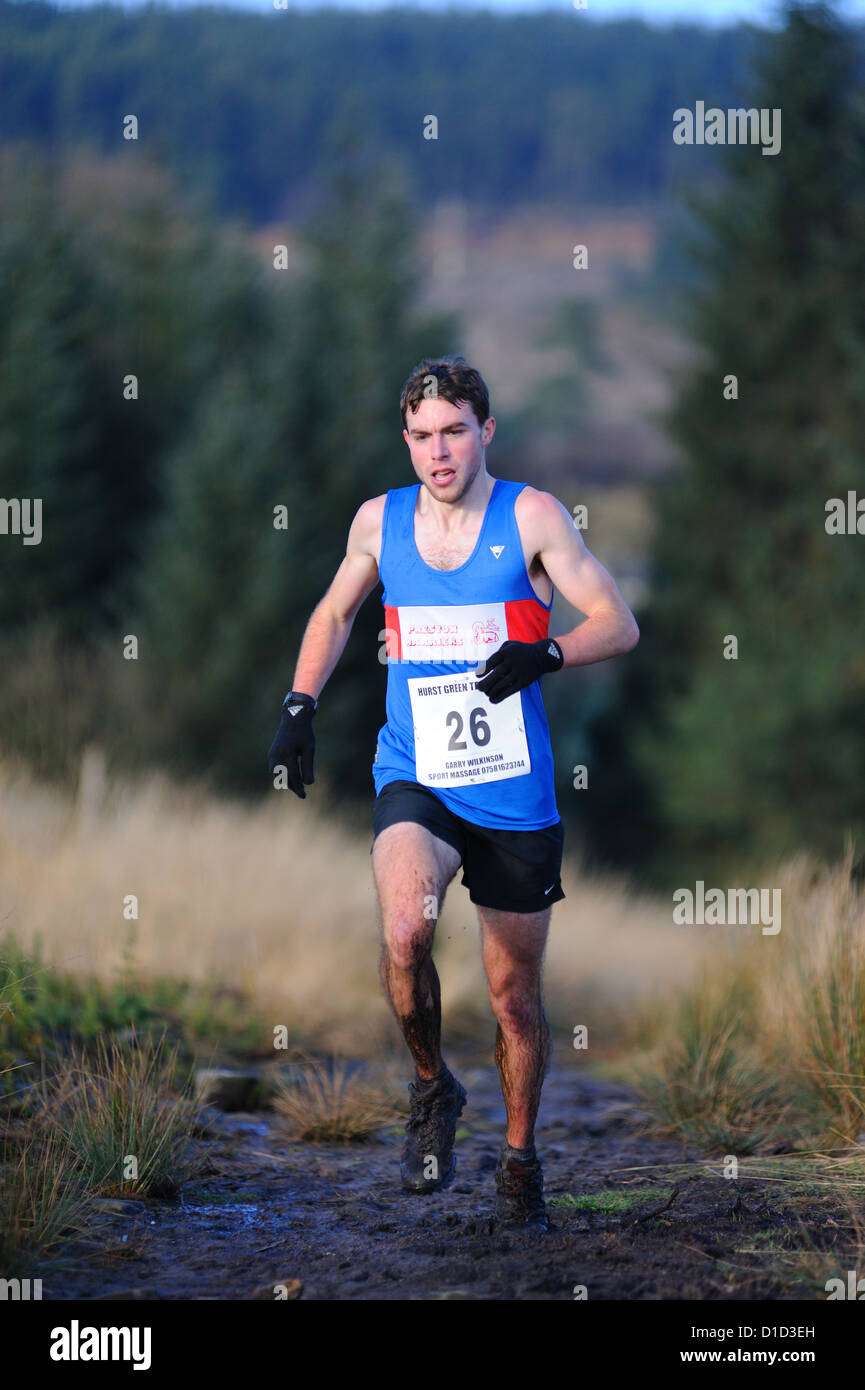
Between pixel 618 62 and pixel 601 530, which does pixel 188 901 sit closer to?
pixel 601 530

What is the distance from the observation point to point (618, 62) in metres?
97.6

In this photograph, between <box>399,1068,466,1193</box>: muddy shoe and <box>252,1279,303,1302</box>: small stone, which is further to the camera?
<box>399,1068,466,1193</box>: muddy shoe

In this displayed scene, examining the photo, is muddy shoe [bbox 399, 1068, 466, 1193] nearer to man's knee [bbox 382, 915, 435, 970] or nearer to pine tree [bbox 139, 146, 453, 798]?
man's knee [bbox 382, 915, 435, 970]

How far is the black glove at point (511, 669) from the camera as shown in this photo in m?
4.80

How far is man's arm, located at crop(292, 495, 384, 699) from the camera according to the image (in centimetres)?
545

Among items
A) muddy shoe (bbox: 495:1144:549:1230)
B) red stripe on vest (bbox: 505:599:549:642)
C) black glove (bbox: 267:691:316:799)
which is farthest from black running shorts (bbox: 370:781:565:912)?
muddy shoe (bbox: 495:1144:549:1230)

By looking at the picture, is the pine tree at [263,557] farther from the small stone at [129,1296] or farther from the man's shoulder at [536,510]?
the small stone at [129,1296]

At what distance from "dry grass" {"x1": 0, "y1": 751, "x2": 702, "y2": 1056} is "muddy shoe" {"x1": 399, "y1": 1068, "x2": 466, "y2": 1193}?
7.66 feet

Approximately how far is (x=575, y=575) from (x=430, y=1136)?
1.77m

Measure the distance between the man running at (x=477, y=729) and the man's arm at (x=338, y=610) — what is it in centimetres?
24

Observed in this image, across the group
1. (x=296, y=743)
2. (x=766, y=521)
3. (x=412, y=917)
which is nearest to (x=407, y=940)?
(x=412, y=917)

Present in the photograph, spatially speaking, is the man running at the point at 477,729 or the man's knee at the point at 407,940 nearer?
the man's knee at the point at 407,940

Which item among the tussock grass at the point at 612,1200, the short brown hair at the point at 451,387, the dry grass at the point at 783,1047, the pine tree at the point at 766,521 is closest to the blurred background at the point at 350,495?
the pine tree at the point at 766,521

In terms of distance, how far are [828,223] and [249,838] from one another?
22.0m
